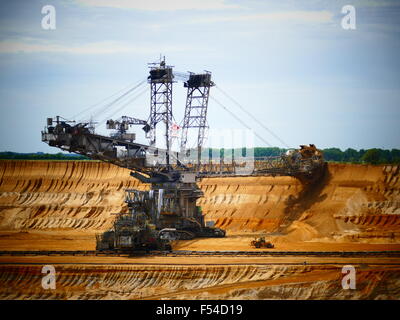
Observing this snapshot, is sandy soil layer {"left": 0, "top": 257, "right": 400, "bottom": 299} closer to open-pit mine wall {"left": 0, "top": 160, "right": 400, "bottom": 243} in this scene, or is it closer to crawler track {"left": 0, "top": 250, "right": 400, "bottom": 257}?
crawler track {"left": 0, "top": 250, "right": 400, "bottom": 257}

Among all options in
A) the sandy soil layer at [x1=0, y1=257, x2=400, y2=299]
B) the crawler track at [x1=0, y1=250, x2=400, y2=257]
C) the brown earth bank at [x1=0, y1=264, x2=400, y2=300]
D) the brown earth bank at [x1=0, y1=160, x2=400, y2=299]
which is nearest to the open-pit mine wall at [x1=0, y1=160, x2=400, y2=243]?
the brown earth bank at [x1=0, y1=160, x2=400, y2=299]

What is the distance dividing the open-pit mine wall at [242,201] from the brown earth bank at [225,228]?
0.49 feet

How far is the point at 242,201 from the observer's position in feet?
271

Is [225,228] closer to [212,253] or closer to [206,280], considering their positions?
[212,253]

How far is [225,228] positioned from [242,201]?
5.07m

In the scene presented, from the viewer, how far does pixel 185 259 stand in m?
56.2

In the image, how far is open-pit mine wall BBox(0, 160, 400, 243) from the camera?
68250mm

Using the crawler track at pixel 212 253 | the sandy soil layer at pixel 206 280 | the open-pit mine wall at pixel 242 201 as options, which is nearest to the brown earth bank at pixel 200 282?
the sandy soil layer at pixel 206 280

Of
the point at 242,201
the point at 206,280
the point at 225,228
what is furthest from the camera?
the point at 242,201

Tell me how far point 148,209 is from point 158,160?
7.59 meters

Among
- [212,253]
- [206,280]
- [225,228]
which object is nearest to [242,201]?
[225,228]

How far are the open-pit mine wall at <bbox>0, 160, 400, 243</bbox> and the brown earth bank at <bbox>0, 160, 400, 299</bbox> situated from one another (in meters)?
0.15

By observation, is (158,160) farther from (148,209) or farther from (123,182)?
(123,182)
